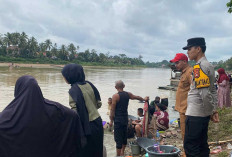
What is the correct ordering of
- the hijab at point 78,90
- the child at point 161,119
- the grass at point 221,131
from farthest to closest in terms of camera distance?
1. the child at point 161,119
2. the grass at point 221,131
3. the hijab at point 78,90

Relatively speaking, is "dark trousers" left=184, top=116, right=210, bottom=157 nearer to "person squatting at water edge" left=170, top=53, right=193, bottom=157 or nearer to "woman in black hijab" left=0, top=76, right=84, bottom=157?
"person squatting at water edge" left=170, top=53, right=193, bottom=157

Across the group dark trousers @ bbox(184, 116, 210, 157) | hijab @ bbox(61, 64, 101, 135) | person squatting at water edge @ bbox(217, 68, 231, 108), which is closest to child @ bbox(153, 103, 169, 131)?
person squatting at water edge @ bbox(217, 68, 231, 108)

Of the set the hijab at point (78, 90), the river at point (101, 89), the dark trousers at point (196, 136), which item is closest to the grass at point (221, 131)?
the dark trousers at point (196, 136)

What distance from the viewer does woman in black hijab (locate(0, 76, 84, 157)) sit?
1.91 metres

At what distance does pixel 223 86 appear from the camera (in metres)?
8.45

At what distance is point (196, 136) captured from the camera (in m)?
2.79

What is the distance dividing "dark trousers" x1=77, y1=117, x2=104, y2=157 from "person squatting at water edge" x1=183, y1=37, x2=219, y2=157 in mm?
1132

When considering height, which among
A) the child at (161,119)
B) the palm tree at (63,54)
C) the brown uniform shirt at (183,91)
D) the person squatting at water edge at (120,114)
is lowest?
the child at (161,119)

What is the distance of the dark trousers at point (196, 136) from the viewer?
2.81 metres

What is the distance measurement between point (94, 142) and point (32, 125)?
98 cm

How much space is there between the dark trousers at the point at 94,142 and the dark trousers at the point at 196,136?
114cm

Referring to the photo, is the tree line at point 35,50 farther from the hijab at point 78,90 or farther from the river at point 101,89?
the hijab at point 78,90

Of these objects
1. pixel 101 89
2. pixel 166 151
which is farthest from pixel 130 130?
pixel 101 89

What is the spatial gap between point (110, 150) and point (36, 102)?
4.11m
